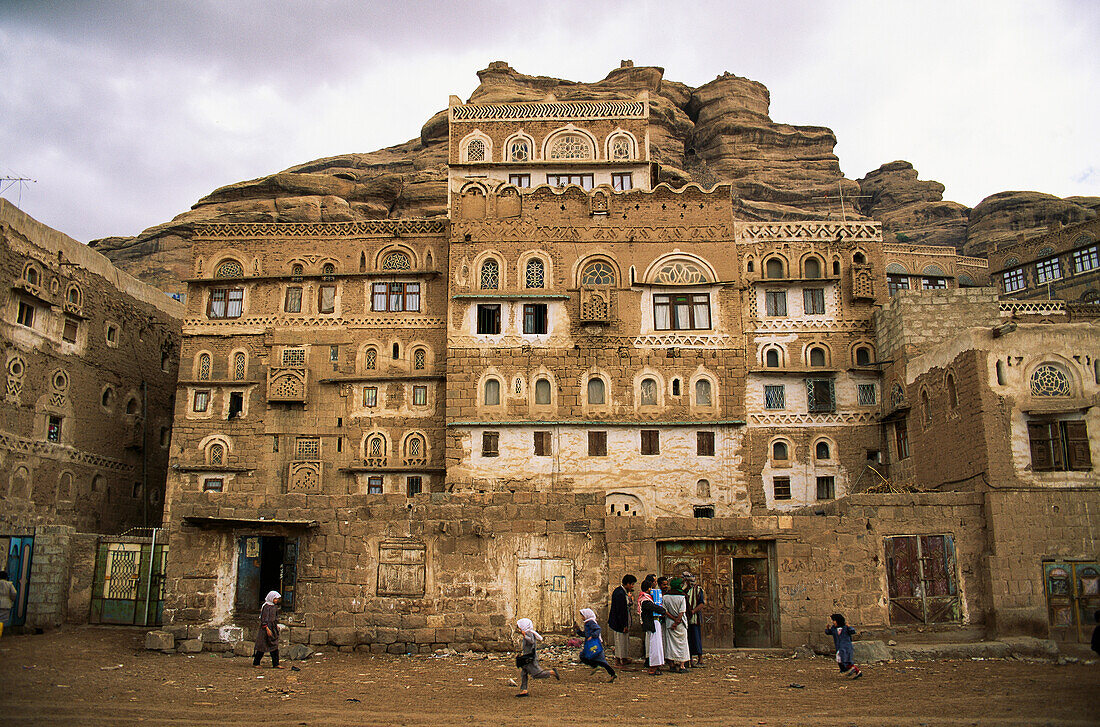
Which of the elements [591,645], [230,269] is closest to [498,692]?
[591,645]

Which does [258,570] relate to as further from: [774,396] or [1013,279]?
[1013,279]

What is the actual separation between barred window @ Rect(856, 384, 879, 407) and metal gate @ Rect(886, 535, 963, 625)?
37.9 feet

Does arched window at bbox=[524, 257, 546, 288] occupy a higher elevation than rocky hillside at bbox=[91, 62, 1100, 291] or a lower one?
lower

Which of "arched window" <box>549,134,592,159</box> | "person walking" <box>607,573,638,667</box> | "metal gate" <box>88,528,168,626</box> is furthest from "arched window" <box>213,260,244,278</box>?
"person walking" <box>607,573,638,667</box>

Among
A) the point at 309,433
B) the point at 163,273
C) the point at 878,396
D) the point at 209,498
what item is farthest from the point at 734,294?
the point at 163,273

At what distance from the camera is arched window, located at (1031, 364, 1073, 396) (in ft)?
77.3

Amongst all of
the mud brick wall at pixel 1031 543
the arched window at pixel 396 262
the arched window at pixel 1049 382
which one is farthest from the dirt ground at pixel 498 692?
the arched window at pixel 396 262

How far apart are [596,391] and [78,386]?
20.6m

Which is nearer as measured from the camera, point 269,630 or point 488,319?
point 269,630

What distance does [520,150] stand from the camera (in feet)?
124

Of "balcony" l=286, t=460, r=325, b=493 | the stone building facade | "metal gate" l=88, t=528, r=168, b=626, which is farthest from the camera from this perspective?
"balcony" l=286, t=460, r=325, b=493

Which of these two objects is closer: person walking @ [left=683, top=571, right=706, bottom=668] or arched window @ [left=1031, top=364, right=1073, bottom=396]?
person walking @ [left=683, top=571, right=706, bottom=668]

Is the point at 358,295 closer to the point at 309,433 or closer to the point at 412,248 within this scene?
the point at 412,248

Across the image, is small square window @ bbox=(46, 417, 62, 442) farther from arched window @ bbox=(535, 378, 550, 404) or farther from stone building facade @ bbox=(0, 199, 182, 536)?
arched window @ bbox=(535, 378, 550, 404)
